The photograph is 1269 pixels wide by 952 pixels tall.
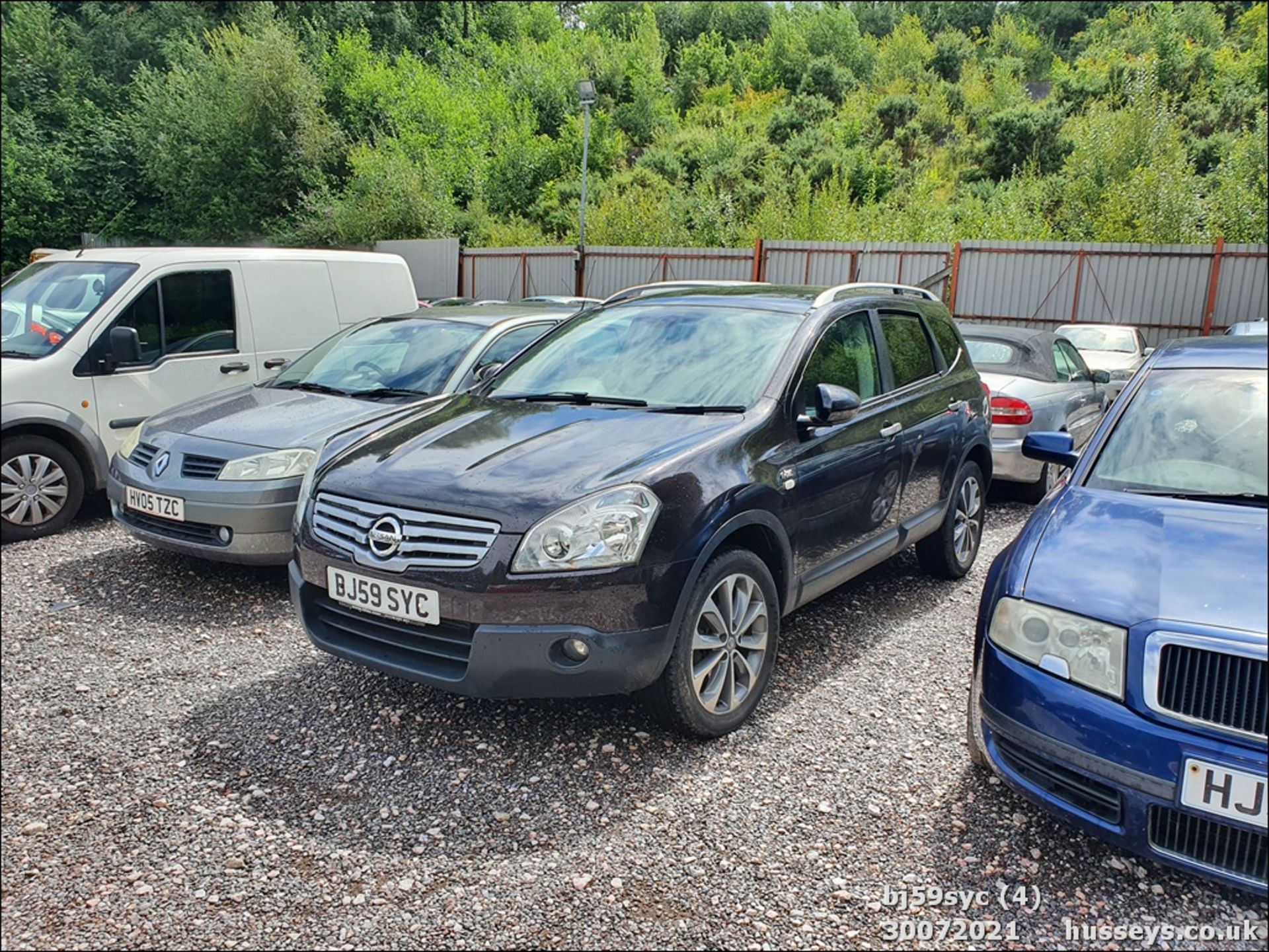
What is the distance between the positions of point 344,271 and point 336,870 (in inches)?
224

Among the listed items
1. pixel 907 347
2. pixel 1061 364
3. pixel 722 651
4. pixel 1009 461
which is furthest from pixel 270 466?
pixel 1061 364

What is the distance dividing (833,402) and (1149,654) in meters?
1.65

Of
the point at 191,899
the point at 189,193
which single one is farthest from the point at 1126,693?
the point at 189,193

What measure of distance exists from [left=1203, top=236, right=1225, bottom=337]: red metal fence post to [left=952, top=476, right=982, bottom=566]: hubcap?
30.8 feet

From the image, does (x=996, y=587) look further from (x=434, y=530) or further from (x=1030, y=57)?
(x=1030, y=57)

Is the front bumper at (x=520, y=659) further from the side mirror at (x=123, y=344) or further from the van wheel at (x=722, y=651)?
the side mirror at (x=123, y=344)

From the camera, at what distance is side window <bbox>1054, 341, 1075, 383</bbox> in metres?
8.16

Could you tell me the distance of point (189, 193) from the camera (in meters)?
28.3

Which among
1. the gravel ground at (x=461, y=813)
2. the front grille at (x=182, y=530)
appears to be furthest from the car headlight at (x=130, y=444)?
the gravel ground at (x=461, y=813)

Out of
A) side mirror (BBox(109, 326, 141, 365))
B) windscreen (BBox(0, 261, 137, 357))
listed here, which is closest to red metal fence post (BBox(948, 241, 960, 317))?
windscreen (BBox(0, 261, 137, 357))

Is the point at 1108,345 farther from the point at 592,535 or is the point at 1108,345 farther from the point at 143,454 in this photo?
the point at 143,454

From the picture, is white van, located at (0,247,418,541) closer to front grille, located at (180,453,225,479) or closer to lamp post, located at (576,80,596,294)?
front grille, located at (180,453,225,479)

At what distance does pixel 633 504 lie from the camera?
315 cm

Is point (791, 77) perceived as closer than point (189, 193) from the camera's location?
No
